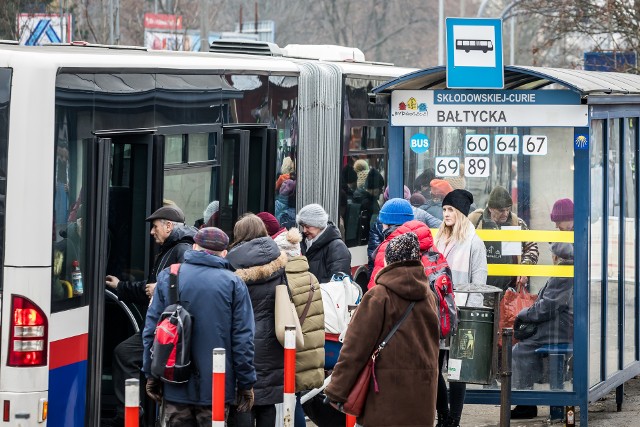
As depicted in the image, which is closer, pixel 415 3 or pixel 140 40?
pixel 140 40

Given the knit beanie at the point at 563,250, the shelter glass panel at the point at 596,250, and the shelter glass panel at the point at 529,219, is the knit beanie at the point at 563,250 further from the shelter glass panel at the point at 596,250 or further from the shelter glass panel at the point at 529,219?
the shelter glass panel at the point at 596,250

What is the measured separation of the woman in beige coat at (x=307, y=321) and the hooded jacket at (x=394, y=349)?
140cm

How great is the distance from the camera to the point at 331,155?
13828mm

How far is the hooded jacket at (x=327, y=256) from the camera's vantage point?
35.0ft

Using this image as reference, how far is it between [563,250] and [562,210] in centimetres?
28

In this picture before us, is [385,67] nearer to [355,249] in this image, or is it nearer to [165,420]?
[355,249]

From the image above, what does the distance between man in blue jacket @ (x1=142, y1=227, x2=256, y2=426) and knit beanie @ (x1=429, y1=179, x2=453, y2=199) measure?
3113mm

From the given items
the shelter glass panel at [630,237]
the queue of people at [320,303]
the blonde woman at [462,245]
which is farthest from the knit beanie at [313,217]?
the shelter glass panel at [630,237]

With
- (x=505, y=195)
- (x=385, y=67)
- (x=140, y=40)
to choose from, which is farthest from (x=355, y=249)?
(x=140, y=40)

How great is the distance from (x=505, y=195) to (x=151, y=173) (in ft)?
8.64

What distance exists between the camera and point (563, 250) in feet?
31.8

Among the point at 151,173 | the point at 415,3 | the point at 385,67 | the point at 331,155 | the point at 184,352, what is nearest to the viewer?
the point at 184,352

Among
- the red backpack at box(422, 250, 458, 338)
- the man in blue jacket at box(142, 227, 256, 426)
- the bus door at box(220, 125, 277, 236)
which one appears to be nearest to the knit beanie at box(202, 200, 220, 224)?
the bus door at box(220, 125, 277, 236)

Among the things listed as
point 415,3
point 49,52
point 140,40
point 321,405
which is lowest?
point 321,405
